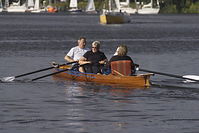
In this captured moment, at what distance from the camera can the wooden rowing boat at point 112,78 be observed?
27969mm

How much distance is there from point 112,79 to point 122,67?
0.56m

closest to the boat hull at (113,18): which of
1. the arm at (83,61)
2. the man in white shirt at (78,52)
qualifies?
the man in white shirt at (78,52)

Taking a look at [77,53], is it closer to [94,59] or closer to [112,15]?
[94,59]

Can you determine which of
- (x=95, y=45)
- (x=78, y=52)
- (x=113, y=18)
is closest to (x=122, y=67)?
(x=95, y=45)

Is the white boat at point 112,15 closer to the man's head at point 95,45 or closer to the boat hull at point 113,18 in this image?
the boat hull at point 113,18

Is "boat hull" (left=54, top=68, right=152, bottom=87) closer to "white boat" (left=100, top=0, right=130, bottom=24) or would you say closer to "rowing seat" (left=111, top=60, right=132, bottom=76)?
"rowing seat" (left=111, top=60, right=132, bottom=76)

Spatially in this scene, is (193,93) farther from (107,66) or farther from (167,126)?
(167,126)

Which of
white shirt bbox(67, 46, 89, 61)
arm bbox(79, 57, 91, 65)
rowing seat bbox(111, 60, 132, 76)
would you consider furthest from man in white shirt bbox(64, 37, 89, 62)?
rowing seat bbox(111, 60, 132, 76)

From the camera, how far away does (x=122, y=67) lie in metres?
28.7

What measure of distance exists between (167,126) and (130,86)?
8055 millimetres

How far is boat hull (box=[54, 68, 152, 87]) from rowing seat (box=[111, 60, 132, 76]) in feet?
0.70

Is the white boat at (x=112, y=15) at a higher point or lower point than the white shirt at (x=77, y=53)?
lower

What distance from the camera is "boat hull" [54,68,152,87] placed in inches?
1101

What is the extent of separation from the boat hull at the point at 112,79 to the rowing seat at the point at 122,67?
0.21m
